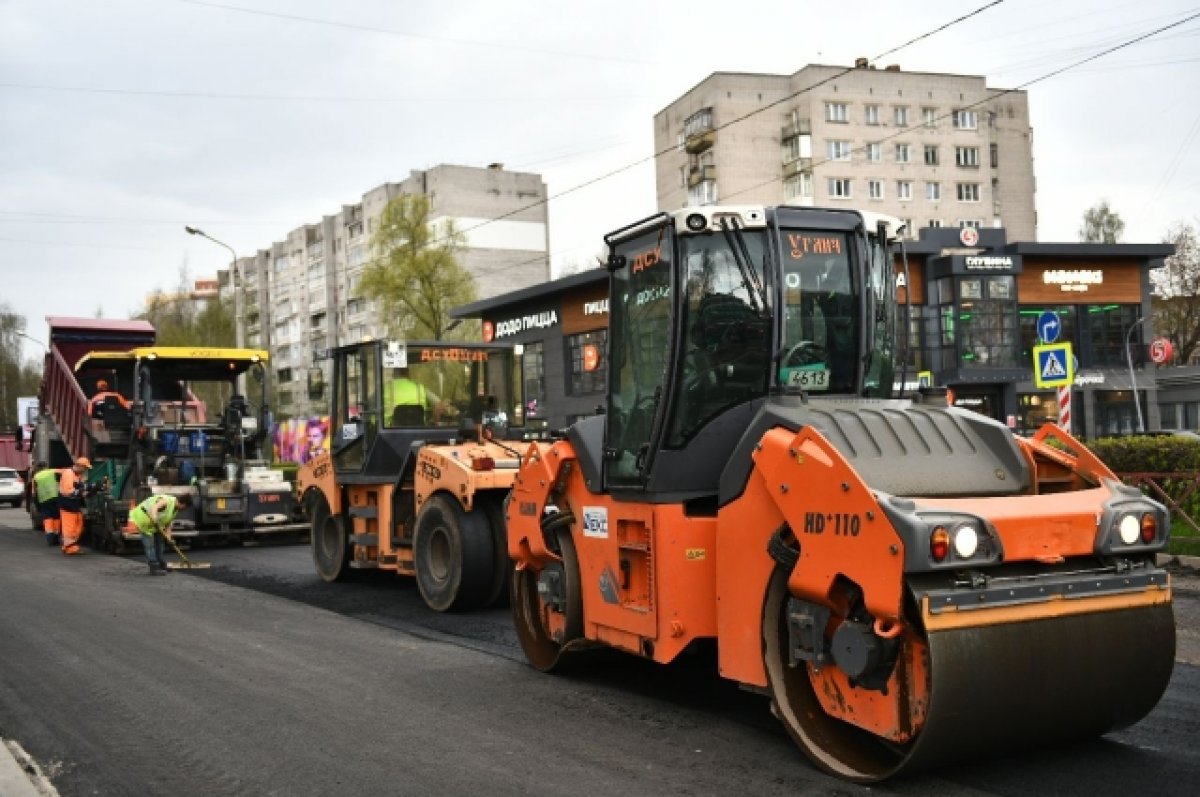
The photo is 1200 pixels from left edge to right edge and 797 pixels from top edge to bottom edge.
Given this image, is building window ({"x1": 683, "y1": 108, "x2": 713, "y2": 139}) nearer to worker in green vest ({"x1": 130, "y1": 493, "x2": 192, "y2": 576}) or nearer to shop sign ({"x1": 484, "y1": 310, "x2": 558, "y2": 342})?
shop sign ({"x1": 484, "y1": 310, "x2": 558, "y2": 342})

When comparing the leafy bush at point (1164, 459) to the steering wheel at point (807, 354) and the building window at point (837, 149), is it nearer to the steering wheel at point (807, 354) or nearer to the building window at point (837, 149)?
the steering wheel at point (807, 354)

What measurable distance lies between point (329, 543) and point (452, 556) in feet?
10.6

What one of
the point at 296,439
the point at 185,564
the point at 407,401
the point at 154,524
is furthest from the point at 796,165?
the point at 407,401

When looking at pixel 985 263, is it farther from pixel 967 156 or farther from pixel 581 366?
pixel 967 156

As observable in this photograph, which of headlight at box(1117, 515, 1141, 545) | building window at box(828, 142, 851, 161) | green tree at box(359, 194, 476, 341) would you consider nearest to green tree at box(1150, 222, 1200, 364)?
building window at box(828, 142, 851, 161)

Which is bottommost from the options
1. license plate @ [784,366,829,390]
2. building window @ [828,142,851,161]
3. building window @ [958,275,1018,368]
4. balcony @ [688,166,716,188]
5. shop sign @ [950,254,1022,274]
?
license plate @ [784,366,829,390]

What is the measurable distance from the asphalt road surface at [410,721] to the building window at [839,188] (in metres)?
49.4

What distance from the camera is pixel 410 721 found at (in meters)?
6.45

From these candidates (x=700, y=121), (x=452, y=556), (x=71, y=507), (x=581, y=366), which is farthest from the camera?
(x=700, y=121)

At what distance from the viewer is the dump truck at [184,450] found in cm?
1750

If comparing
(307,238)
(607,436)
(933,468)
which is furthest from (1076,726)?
(307,238)

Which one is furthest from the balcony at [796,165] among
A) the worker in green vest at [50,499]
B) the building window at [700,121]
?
the worker in green vest at [50,499]

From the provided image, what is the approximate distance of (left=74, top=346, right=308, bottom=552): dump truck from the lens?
17.5 metres

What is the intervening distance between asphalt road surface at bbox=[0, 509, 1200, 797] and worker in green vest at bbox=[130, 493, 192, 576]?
12.8 ft
